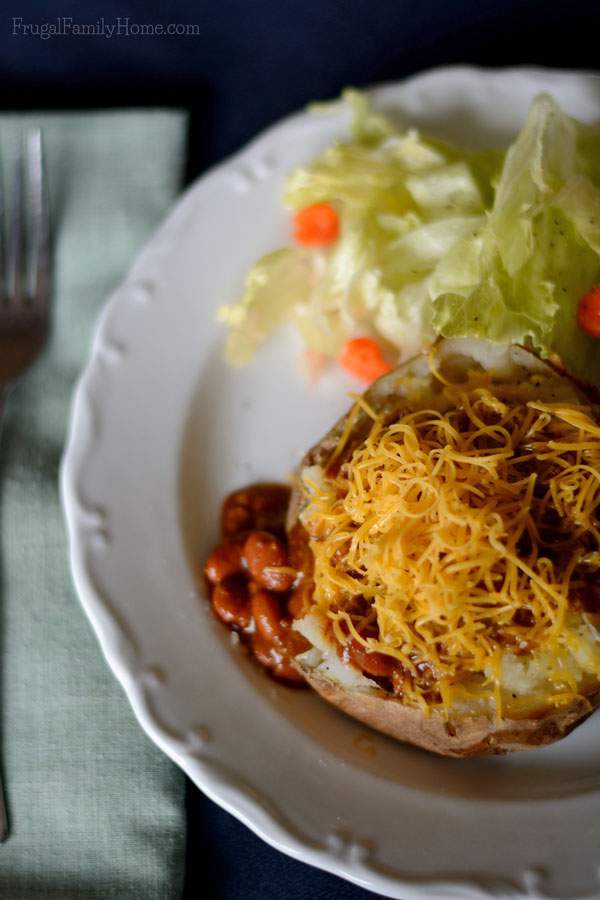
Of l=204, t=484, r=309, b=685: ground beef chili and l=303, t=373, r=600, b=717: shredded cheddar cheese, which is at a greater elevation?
l=303, t=373, r=600, b=717: shredded cheddar cheese

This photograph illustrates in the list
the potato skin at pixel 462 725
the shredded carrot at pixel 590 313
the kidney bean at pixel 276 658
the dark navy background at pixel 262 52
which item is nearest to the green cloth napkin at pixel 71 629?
the dark navy background at pixel 262 52

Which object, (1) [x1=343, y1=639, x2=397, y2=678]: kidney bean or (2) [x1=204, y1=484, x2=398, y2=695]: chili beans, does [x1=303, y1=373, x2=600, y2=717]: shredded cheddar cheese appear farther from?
→ (2) [x1=204, y1=484, x2=398, y2=695]: chili beans

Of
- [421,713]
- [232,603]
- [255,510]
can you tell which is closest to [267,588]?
[232,603]

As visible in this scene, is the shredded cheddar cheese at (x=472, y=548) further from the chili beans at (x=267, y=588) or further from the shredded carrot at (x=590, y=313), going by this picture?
the shredded carrot at (x=590, y=313)

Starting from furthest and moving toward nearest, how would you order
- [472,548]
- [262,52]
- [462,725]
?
[262,52], [462,725], [472,548]

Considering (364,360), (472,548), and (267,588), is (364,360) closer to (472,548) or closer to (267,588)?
(267,588)

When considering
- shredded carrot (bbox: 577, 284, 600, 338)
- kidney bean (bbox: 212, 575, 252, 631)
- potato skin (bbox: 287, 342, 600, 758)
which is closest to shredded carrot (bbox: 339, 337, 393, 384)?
potato skin (bbox: 287, 342, 600, 758)

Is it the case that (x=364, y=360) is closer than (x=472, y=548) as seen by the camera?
No
